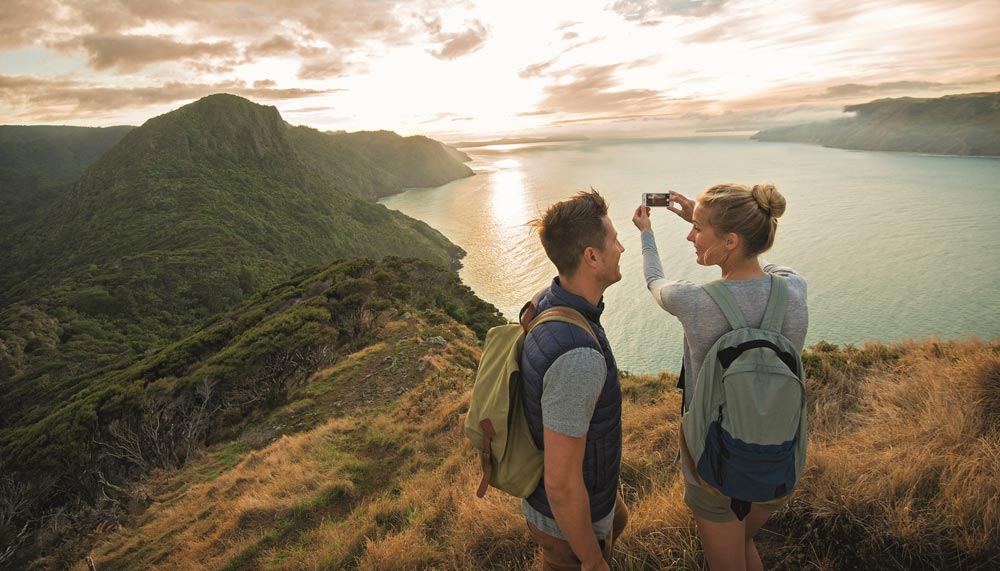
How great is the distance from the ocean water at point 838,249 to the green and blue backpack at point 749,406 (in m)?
0.99

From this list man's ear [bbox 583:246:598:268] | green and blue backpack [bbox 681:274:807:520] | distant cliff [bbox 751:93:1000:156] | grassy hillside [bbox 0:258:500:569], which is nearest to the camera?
green and blue backpack [bbox 681:274:807:520]

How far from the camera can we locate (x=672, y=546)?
8.37 ft

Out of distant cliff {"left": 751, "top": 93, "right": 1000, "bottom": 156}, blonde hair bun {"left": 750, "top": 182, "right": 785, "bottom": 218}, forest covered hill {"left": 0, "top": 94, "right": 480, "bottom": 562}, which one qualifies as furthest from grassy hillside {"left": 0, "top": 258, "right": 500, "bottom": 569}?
distant cliff {"left": 751, "top": 93, "right": 1000, "bottom": 156}

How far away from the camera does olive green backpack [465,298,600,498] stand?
1.60 m

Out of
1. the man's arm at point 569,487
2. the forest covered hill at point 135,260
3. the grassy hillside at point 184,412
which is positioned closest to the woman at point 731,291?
the man's arm at point 569,487

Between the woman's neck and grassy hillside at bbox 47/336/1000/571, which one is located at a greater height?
the woman's neck

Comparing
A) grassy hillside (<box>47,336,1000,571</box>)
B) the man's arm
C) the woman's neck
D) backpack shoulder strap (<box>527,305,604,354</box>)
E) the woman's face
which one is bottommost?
grassy hillside (<box>47,336,1000,571</box>)

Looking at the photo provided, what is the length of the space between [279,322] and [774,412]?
61.7ft

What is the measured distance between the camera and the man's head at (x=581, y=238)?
1692mm

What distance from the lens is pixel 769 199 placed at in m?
1.81

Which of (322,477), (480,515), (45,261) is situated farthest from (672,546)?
(45,261)

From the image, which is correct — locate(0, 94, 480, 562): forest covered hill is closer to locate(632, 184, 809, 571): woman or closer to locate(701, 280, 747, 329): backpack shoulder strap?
locate(632, 184, 809, 571): woman

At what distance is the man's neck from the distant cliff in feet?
550

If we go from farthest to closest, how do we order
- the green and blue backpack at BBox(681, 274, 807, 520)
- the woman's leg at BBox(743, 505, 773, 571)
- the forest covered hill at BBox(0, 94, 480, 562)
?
the forest covered hill at BBox(0, 94, 480, 562), the woman's leg at BBox(743, 505, 773, 571), the green and blue backpack at BBox(681, 274, 807, 520)
